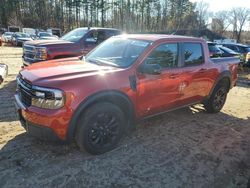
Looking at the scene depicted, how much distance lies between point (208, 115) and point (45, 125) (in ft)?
13.9

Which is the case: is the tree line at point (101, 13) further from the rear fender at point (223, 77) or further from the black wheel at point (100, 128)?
the black wheel at point (100, 128)

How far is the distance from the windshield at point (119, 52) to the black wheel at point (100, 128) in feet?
2.62

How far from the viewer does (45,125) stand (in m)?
3.59

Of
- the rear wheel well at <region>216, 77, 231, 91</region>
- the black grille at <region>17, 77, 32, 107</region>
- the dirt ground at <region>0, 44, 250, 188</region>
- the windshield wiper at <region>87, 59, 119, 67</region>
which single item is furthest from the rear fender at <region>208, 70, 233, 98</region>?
the black grille at <region>17, 77, 32, 107</region>

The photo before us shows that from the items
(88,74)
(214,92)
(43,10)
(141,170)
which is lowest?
(141,170)

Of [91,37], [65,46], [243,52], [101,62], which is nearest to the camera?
[101,62]

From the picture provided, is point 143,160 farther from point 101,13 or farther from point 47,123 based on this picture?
point 101,13

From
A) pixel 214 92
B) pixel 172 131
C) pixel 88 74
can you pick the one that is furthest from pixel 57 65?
pixel 214 92

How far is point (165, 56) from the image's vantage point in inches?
191

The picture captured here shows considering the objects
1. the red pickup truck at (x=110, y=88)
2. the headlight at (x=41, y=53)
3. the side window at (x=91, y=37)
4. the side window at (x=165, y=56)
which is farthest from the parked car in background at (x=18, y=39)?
the side window at (x=165, y=56)

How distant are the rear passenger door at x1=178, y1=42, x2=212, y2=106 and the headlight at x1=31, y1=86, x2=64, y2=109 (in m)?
2.44

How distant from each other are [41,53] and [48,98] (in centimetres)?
504

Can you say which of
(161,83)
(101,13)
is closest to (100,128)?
(161,83)

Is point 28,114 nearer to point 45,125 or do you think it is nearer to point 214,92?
point 45,125
